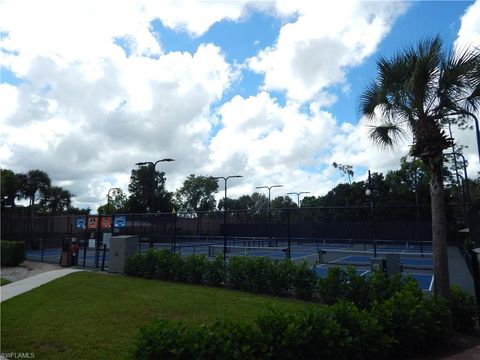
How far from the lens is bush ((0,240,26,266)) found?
1842cm

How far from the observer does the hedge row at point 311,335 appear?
4.11 meters

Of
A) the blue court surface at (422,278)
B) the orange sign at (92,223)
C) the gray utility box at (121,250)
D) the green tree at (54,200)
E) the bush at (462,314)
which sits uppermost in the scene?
the green tree at (54,200)

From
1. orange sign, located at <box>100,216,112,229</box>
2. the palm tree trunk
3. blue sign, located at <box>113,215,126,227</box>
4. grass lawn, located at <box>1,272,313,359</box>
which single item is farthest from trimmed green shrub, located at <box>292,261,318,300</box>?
orange sign, located at <box>100,216,112,229</box>

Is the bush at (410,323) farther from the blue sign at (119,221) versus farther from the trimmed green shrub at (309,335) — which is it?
the blue sign at (119,221)

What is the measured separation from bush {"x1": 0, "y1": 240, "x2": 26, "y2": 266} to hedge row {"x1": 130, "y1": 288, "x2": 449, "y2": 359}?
56.8ft

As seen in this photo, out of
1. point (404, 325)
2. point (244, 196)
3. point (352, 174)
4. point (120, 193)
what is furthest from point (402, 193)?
point (244, 196)

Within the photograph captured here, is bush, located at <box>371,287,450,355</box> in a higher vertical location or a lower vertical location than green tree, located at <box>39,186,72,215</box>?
lower

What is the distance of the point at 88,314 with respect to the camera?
761 cm

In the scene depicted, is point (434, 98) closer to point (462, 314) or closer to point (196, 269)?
point (462, 314)

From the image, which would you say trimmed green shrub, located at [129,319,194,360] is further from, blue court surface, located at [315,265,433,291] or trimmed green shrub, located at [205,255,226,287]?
blue court surface, located at [315,265,433,291]

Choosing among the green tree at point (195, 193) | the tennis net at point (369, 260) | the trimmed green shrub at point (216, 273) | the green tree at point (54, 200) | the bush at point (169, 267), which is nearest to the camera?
the trimmed green shrub at point (216, 273)

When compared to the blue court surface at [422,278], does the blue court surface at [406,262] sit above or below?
above

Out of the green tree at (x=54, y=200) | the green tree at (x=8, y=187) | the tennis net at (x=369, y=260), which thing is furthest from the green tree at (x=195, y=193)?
the tennis net at (x=369, y=260)

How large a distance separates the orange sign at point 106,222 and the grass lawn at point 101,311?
550cm
